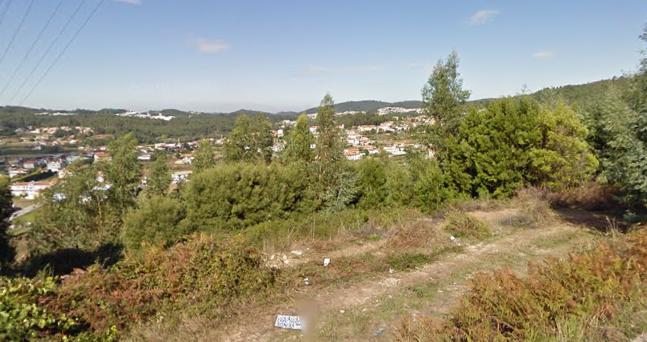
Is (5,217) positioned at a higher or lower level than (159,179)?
lower

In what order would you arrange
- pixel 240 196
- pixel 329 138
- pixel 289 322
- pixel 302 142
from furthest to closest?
pixel 302 142
pixel 329 138
pixel 240 196
pixel 289 322

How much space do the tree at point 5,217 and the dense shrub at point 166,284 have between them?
1937 cm

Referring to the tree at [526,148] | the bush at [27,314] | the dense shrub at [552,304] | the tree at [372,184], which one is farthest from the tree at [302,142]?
the dense shrub at [552,304]

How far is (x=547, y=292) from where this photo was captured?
293 centimetres

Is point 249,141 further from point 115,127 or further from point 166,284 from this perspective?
point 115,127

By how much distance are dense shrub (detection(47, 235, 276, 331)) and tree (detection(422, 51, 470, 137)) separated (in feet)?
49.3

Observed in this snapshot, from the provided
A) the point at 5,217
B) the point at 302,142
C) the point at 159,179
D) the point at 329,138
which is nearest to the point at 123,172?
the point at 159,179

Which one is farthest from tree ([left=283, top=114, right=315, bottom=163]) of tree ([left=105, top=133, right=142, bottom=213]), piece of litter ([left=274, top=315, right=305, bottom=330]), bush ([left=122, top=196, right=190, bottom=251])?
piece of litter ([left=274, top=315, right=305, bottom=330])

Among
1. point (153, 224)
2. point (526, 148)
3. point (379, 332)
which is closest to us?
point (379, 332)

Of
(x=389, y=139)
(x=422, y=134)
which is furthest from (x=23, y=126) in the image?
(x=422, y=134)

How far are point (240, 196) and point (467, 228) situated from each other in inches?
507

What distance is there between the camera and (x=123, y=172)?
26625 mm

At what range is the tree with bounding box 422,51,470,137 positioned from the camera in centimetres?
1764

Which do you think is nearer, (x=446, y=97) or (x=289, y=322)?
(x=289, y=322)
